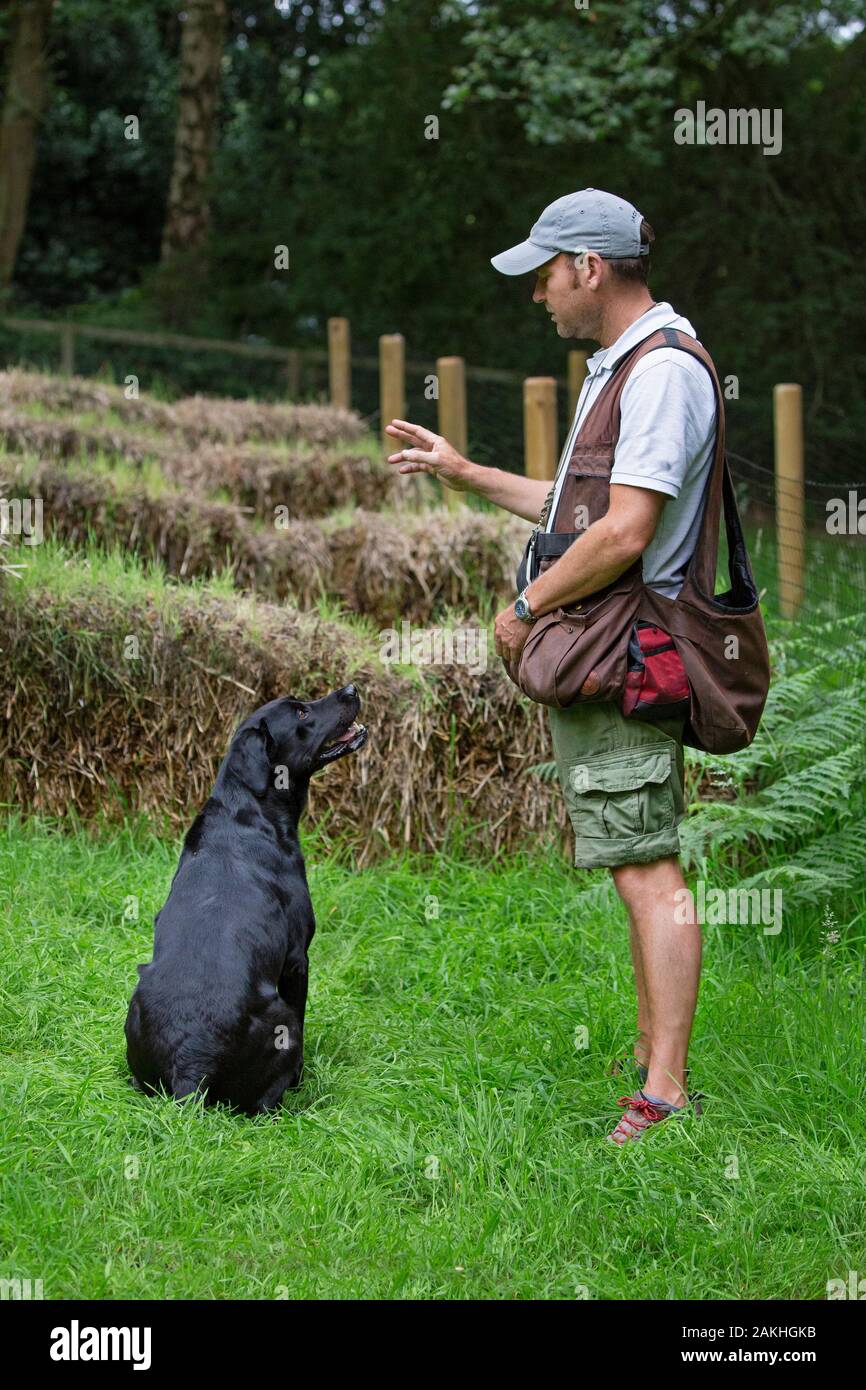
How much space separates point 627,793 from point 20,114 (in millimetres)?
17075

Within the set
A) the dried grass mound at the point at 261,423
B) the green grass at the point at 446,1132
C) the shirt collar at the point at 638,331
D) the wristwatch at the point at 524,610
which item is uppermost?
the shirt collar at the point at 638,331

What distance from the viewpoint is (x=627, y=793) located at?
3436mm

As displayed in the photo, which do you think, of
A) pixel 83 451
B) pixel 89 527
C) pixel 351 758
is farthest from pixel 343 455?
pixel 351 758

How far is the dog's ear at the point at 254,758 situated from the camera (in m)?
3.89

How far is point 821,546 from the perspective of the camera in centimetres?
761

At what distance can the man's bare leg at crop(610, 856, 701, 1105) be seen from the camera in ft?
11.2

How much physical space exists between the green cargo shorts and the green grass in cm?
69

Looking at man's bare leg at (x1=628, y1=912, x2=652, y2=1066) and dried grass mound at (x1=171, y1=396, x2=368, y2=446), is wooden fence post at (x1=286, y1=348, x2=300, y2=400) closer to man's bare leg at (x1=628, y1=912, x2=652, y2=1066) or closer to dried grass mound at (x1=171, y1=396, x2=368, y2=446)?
dried grass mound at (x1=171, y1=396, x2=368, y2=446)

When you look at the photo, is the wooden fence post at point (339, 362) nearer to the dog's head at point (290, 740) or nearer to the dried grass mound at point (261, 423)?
the dried grass mound at point (261, 423)

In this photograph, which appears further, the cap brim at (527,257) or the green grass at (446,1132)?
the cap brim at (527,257)

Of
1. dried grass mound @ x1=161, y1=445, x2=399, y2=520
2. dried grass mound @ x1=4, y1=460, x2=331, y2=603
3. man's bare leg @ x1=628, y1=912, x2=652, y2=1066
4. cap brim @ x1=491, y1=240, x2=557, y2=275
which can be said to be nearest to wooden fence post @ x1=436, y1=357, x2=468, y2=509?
dried grass mound @ x1=161, y1=445, x2=399, y2=520

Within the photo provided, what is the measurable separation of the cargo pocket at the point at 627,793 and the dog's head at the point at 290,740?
0.84 meters

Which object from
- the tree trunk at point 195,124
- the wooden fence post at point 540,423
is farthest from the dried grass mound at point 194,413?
the tree trunk at point 195,124

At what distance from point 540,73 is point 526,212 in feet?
11.6
